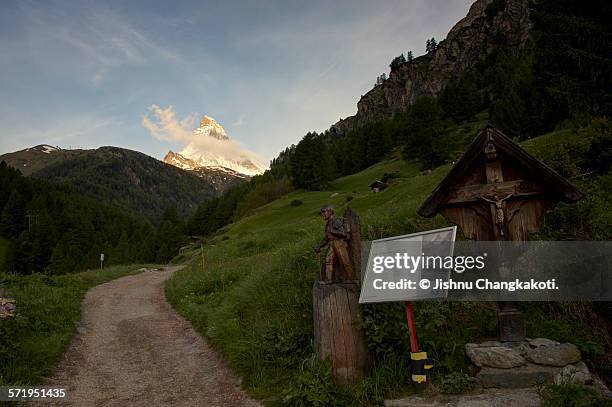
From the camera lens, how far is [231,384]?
8.50 m

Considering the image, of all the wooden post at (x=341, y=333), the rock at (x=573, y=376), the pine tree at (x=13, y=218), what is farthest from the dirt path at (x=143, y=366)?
the pine tree at (x=13, y=218)

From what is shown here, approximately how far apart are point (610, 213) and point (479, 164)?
18.5 feet

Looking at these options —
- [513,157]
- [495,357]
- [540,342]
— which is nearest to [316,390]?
[495,357]

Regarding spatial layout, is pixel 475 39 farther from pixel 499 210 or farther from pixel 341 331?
pixel 341 331

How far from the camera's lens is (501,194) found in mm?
6938

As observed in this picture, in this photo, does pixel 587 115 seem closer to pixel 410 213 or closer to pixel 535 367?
pixel 410 213

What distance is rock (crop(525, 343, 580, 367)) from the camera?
19.9 ft

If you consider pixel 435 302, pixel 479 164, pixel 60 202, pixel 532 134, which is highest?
pixel 60 202

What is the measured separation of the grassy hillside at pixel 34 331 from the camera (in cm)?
847

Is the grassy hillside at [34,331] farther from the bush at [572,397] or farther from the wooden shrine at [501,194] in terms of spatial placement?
the bush at [572,397]

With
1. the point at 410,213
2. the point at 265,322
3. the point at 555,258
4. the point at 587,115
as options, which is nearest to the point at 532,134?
the point at 587,115

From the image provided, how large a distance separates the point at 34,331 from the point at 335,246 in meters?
9.53

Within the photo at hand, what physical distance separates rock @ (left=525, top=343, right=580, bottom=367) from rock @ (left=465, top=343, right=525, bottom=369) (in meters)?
0.20

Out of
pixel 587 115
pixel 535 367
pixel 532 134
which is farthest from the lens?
pixel 532 134
